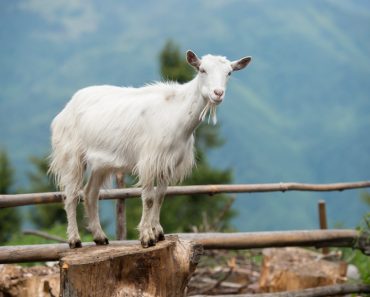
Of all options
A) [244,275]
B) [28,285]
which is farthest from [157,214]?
[244,275]

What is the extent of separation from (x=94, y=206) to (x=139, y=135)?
2.23 ft

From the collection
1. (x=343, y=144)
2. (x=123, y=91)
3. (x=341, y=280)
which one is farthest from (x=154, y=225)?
(x=343, y=144)

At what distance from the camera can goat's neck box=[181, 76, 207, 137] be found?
383 centimetres

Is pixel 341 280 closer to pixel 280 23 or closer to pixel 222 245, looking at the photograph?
pixel 222 245

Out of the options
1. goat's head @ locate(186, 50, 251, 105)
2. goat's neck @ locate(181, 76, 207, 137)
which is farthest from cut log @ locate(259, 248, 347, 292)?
goat's head @ locate(186, 50, 251, 105)

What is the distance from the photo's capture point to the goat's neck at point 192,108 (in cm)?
383

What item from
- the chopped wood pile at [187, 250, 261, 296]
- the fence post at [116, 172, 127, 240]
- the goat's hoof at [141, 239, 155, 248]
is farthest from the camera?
the chopped wood pile at [187, 250, 261, 296]

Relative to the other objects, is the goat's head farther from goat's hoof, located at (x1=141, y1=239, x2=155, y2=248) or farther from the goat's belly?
goat's hoof, located at (x1=141, y1=239, x2=155, y2=248)

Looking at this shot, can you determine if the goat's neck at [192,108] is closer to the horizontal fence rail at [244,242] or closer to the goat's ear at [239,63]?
the goat's ear at [239,63]

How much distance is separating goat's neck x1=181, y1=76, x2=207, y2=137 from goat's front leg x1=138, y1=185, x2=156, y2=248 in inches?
17.1

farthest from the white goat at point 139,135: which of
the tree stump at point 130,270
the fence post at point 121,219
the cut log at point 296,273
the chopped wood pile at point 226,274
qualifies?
the cut log at point 296,273

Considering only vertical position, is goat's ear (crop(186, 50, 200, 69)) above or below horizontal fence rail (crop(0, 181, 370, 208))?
above

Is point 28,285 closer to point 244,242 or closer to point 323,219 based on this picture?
point 244,242

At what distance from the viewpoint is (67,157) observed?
423 cm
